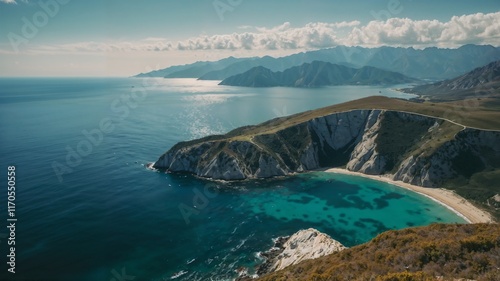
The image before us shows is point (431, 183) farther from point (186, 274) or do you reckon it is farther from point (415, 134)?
point (186, 274)

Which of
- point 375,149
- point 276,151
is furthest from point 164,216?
point 375,149

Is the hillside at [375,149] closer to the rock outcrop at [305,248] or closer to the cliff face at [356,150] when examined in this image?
the cliff face at [356,150]

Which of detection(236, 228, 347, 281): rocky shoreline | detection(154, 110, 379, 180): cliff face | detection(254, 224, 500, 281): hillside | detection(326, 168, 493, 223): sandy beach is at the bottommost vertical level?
detection(326, 168, 493, 223): sandy beach

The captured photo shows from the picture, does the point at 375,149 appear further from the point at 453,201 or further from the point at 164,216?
the point at 164,216

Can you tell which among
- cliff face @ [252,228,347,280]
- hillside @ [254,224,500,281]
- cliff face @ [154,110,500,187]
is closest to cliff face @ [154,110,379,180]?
cliff face @ [154,110,500,187]

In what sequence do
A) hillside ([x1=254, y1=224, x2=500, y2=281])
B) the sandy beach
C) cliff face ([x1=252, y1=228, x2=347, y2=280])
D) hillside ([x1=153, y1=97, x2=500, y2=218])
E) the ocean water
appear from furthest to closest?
hillside ([x1=153, y1=97, x2=500, y2=218]) < the sandy beach < the ocean water < cliff face ([x1=252, y1=228, x2=347, y2=280]) < hillside ([x1=254, y1=224, x2=500, y2=281])

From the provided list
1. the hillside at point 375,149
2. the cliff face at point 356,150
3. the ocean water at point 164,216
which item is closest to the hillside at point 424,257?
the ocean water at point 164,216

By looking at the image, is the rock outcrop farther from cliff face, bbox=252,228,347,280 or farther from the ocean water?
the ocean water
